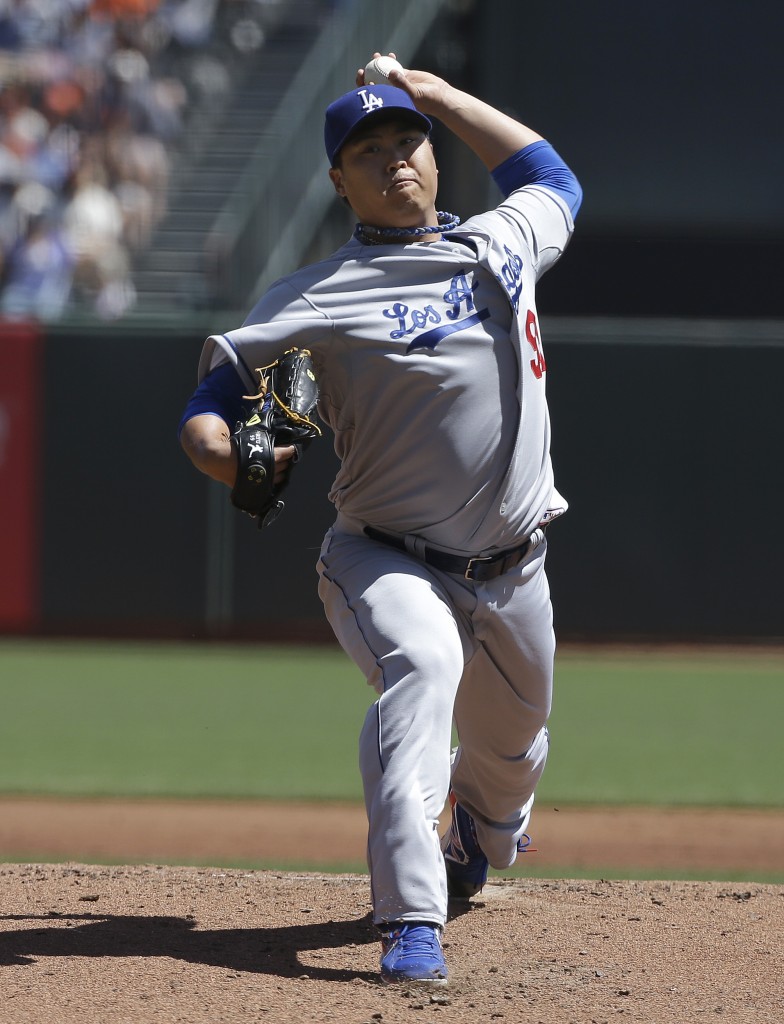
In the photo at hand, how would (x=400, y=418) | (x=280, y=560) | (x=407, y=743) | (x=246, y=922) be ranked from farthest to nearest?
(x=280, y=560) → (x=246, y=922) → (x=400, y=418) → (x=407, y=743)

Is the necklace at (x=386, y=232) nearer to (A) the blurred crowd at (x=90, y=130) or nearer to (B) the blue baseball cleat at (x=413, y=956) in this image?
(B) the blue baseball cleat at (x=413, y=956)

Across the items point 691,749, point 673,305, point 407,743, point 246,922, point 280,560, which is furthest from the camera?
point 673,305

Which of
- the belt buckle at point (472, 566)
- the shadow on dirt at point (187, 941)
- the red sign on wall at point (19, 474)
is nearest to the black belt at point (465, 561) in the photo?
the belt buckle at point (472, 566)

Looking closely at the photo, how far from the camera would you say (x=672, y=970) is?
3184 millimetres

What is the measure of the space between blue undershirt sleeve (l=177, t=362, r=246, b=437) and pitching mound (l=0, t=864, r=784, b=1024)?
3.75 ft

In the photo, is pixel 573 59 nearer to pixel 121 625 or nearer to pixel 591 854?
pixel 121 625

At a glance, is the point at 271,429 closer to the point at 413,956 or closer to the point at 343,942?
the point at 413,956

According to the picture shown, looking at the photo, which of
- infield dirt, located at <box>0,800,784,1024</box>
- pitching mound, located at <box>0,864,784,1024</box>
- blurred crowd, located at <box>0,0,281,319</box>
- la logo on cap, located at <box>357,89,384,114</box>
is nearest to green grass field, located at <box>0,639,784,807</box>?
infield dirt, located at <box>0,800,784,1024</box>

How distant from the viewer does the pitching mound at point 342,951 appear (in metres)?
2.81

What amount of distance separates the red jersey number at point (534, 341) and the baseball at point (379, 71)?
0.65 m

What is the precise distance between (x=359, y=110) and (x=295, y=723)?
4748 mm

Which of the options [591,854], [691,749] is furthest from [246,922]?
[691,749]

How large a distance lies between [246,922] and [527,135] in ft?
6.73

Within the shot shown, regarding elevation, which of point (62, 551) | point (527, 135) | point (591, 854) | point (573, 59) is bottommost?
point (591, 854)
